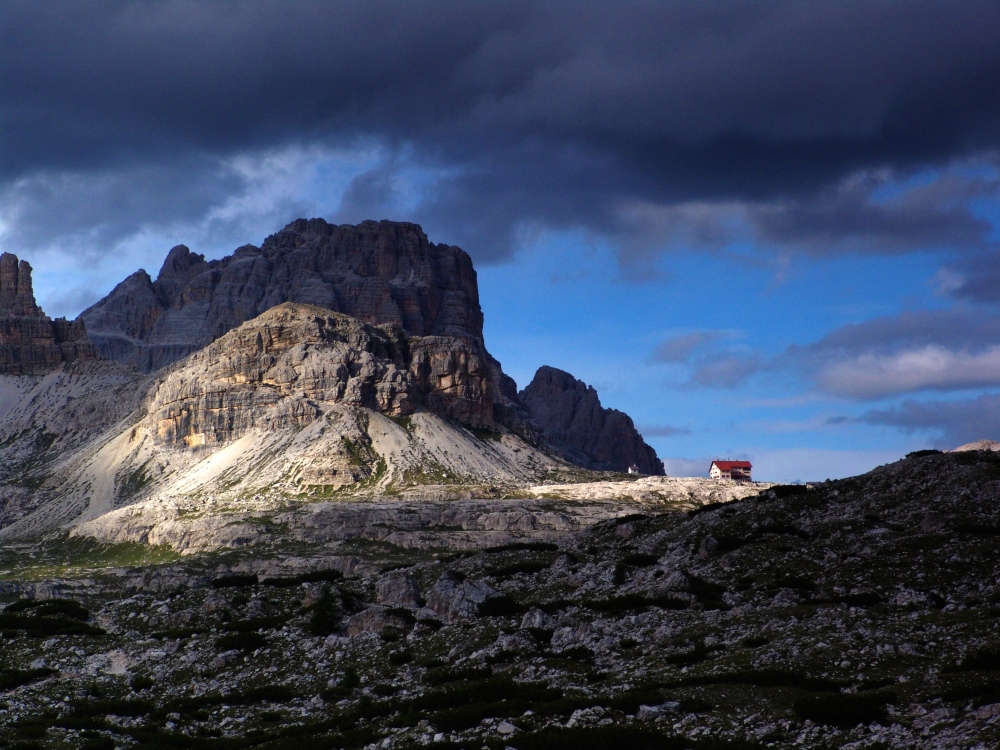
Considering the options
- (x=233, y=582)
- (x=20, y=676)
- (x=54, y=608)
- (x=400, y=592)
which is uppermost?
(x=233, y=582)

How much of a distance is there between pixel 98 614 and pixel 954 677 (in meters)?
59.5

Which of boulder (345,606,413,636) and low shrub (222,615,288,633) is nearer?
boulder (345,606,413,636)

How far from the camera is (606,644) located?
162 feet

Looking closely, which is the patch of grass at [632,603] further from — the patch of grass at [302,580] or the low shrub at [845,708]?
the patch of grass at [302,580]

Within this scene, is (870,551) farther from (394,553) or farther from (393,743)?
(394,553)

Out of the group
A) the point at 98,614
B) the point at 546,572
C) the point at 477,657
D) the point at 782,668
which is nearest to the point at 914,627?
the point at 782,668

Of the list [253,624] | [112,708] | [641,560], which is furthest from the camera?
[641,560]

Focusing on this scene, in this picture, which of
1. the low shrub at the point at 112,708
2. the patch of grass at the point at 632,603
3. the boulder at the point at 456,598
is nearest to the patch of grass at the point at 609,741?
the patch of grass at the point at 632,603

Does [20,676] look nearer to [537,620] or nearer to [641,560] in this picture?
[537,620]

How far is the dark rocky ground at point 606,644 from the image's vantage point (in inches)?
1398

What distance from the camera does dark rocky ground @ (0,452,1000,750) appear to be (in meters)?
35.5

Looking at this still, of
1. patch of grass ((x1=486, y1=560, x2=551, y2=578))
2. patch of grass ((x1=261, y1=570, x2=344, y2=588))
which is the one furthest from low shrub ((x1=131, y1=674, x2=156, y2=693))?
patch of grass ((x1=261, y1=570, x2=344, y2=588))

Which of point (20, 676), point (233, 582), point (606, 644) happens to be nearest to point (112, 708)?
point (20, 676)

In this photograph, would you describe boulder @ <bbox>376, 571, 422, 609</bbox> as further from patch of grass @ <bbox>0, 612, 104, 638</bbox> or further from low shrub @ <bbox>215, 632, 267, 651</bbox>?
patch of grass @ <bbox>0, 612, 104, 638</bbox>
